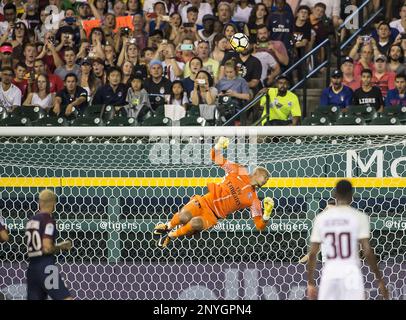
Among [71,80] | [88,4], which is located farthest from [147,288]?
[88,4]

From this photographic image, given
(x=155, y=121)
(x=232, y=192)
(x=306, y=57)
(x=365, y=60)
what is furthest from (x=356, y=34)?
(x=232, y=192)

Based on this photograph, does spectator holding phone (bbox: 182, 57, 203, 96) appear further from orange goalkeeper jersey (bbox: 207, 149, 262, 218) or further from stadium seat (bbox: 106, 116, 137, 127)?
orange goalkeeper jersey (bbox: 207, 149, 262, 218)

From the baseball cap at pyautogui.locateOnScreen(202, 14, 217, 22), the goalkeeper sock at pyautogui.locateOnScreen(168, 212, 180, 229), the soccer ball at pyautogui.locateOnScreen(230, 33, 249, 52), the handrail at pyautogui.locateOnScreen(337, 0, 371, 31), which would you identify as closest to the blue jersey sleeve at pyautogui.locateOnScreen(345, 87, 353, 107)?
the soccer ball at pyautogui.locateOnScreen(230, 33, 249, 52)

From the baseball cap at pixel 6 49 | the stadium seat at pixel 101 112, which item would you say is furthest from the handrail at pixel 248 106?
the baseball cap at pixel 6 49

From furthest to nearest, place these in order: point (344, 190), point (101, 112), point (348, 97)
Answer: point (348, 97), point (101, 112), point (344, 190)

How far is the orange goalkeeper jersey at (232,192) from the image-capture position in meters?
12.0

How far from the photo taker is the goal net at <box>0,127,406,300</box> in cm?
1268

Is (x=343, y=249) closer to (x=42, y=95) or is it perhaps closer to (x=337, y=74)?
(x=337, y=74)

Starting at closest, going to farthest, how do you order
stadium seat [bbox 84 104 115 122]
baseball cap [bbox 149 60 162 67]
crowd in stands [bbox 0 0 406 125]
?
stadium seat [bbox 84 104 115 122] → crowd in stands [bbox 0 0 406 125] → baseball cap [bbox 149 60 162 67]

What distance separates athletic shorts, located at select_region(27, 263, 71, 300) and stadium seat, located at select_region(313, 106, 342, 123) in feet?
15.5

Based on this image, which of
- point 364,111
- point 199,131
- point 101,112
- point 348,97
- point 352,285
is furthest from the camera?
point 348,97

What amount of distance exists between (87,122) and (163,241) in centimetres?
225

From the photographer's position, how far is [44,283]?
10141 millimetres

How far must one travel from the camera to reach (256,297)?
12375mm
